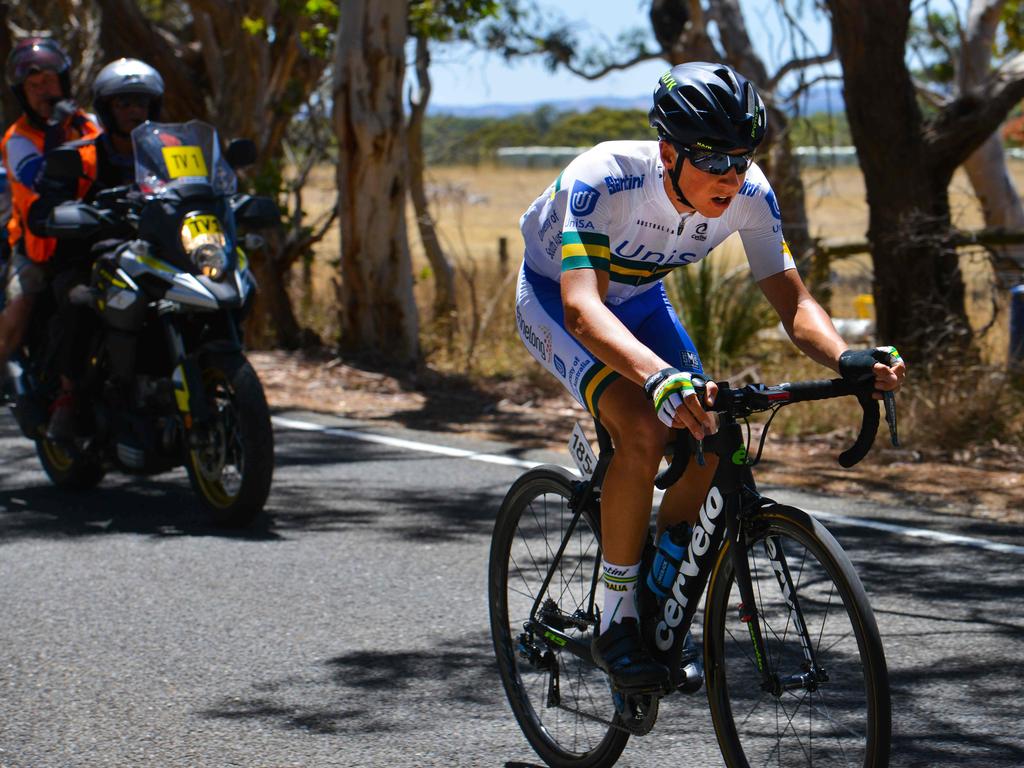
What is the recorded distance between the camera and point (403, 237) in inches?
537

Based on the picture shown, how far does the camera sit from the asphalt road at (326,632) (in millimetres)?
4594

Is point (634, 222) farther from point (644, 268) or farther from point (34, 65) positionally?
point (34, 65)

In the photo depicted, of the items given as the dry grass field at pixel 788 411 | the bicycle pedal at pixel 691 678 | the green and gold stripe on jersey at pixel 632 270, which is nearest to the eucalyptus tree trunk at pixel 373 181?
the dry grass field at pixel 788 411

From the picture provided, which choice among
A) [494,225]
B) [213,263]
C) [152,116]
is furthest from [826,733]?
[494,225]

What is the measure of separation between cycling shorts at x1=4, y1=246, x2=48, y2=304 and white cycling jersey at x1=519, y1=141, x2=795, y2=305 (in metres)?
4.40

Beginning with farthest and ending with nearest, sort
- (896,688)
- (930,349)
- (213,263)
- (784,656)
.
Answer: (930,349) → (213,263) → (896,688) → (784,656)

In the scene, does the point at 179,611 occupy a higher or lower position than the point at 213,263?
lower

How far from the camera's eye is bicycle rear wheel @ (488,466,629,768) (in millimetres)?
4473

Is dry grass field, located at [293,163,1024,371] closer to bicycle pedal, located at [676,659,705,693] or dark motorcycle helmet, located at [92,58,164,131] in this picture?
dark motorcycle helmet, located at [92,58,164,131]

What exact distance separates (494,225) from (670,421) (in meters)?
46.9

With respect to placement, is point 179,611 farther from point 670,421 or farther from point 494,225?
point 494,225

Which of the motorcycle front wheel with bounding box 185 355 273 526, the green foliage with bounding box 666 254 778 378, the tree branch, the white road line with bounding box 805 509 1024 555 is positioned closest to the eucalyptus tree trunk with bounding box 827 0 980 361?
the tree branch

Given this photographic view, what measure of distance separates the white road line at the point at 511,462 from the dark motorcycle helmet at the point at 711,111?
6.44ft

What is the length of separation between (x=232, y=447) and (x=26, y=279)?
1718 millimetres
